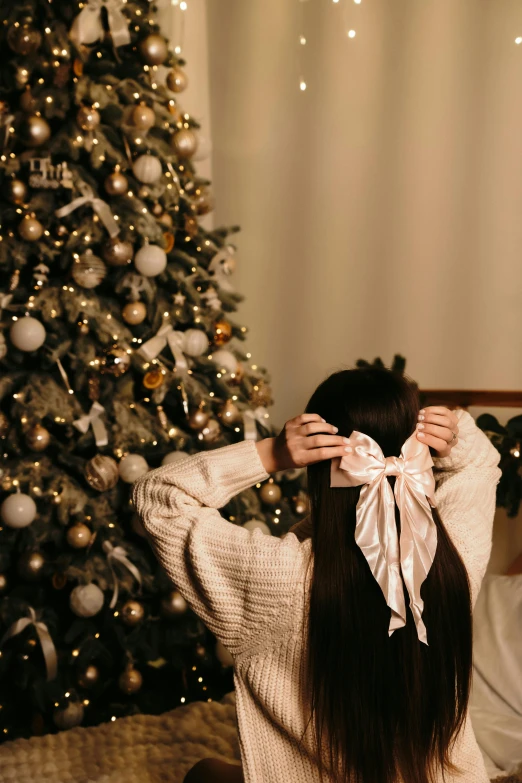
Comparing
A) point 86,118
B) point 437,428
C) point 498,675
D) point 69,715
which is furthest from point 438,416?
point 69,715

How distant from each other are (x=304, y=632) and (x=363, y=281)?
246 centimetres

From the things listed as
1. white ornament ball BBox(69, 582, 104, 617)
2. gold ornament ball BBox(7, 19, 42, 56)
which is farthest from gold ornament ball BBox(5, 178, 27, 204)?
white ornament ball BBox(69, 582, 104, 617)

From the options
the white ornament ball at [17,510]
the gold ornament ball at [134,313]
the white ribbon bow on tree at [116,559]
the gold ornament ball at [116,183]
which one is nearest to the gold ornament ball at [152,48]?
the gold ornament ball at [116,183]

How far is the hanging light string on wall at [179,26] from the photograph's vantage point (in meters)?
3.34

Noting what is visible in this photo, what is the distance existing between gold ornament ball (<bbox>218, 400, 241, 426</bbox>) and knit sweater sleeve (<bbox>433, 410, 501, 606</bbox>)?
113 cm

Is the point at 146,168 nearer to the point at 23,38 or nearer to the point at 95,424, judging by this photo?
the point at 23,38

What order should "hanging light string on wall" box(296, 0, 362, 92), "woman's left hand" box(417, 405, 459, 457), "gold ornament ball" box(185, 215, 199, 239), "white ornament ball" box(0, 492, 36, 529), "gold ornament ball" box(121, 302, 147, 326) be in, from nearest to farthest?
"woman's left hand" box(417, 405, 459, 457)
"white ornament ball" box(0, 492, 36, 529)
"gold ornament ball" box(121, 302, 147, 326)
"gold ornament ball" box(185, 215, 199, 239)
"hanging light string on wall" box(296, 0, 362, 92)

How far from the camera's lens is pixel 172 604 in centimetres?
233

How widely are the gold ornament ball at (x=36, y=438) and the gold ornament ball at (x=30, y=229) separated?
1.82ft

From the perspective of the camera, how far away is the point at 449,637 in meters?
1.12

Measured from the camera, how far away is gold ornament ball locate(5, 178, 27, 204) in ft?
7.20

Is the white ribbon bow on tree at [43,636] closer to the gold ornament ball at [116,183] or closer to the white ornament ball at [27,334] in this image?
the white ornament ball at [27,334]

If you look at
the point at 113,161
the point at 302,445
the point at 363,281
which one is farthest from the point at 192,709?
the point at 363,281

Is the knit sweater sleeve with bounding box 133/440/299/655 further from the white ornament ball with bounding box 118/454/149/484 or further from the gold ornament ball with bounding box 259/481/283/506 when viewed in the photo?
the gold ornament ball with bounding box 259/481/283/506
